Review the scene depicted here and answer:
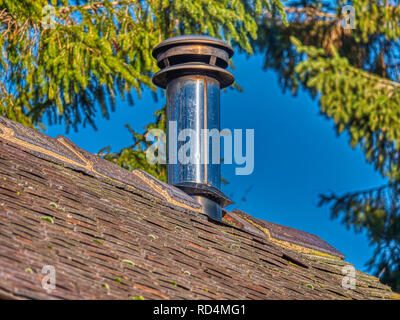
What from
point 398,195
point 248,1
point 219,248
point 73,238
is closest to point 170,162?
point 219,248

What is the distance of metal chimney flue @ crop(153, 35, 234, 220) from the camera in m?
5.89

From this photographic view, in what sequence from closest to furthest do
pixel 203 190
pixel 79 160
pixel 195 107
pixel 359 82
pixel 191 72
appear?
1. pixel 79 160
2. pixel 203 190
3. pixel 195 107
4. pixel 191 72
5. pixel 359 82

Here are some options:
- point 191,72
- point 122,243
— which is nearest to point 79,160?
point 122,243

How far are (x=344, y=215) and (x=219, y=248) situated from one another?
1253cm

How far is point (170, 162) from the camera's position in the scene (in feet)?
20.0

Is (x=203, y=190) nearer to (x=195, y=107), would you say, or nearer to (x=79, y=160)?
(x=195, y=107)

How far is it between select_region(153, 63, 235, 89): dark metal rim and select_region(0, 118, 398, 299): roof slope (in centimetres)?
95

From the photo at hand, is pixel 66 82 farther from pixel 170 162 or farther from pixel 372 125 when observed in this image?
pixel 372 125

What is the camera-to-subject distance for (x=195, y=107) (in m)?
6.11

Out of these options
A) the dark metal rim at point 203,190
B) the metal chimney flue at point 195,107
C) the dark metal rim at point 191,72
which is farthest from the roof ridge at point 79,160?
the dark metal rim at point 191,72

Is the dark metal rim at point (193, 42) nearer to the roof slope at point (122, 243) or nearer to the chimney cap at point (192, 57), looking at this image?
the chimney cap at point (192, 57)

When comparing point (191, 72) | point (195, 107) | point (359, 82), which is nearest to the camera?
point (195, 107)

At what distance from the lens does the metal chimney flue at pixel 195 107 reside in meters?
5.89

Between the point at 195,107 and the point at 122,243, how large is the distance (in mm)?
2229
